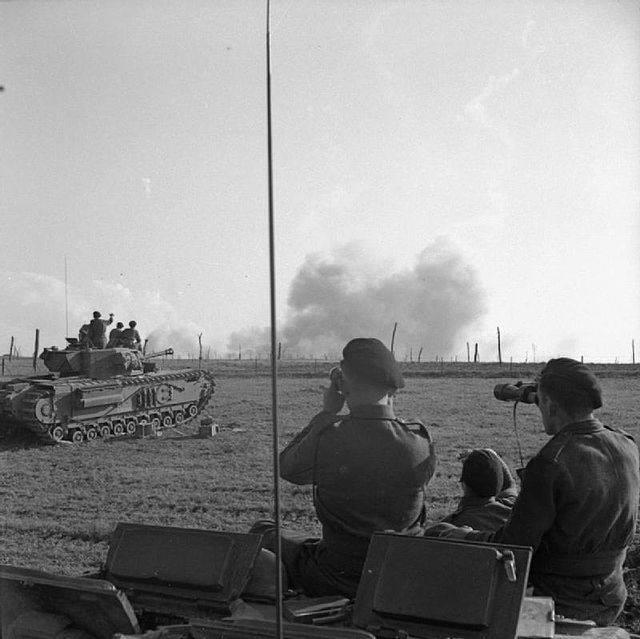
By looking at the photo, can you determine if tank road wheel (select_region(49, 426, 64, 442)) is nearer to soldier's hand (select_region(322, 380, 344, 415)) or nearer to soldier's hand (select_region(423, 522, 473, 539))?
soldier's hand (select_region(322, 380, 344, 415))

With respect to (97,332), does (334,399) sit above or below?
below

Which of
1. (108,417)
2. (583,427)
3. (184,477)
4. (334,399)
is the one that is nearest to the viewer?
(583,427)

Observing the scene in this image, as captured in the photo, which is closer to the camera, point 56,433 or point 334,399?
point 334,399

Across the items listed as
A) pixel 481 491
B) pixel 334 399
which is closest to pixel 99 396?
pixel 481 491

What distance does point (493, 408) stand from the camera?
849 inches

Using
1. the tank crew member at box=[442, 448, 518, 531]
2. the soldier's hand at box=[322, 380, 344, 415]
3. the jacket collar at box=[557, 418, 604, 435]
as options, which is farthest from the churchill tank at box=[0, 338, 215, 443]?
the jacket collar at box=[557, 418, 604, 435]

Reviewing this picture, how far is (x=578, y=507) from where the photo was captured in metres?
3.16

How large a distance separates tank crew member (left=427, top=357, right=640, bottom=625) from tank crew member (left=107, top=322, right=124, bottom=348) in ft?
56.1

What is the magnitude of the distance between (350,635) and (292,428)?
15.5 meters

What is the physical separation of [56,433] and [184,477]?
211 inches

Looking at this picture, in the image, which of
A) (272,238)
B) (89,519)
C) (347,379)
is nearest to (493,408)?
(89,519)

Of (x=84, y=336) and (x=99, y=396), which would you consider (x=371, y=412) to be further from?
(x=84, y=336)

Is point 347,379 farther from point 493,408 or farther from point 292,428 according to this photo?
point 493,408

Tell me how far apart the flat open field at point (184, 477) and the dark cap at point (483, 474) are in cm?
234
